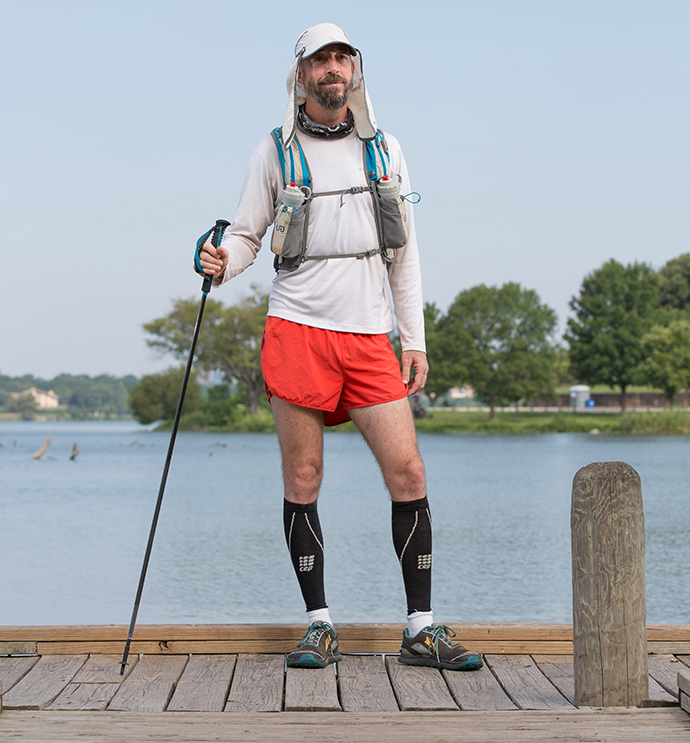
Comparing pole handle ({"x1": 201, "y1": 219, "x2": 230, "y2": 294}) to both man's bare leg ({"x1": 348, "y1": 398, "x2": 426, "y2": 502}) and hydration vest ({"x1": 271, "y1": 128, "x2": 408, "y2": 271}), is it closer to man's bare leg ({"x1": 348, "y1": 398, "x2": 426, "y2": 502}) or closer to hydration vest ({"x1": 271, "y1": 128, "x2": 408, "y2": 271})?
A: hydration vest ({"x1": 271, "y1": 128, "x2": 408, "y2": 271})

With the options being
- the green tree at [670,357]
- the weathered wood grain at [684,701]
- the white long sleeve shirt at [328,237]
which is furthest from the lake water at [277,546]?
the green tree at [670,357]

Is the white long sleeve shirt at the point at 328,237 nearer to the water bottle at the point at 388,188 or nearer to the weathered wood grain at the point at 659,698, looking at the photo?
the water bottle at the point at 388,188

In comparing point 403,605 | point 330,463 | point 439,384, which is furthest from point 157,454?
point 403,605

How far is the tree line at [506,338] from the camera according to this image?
5919 centimetres

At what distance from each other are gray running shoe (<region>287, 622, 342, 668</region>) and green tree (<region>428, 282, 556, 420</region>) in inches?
2235

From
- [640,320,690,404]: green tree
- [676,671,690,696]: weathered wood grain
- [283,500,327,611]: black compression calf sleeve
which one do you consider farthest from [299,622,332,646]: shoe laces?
[640,320,690,404]: green tree

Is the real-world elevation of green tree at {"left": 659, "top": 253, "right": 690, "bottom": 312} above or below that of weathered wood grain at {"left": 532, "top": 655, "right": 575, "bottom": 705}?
above

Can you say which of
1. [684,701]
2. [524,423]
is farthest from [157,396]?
[684,701]

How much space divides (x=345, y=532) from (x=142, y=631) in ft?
35.4

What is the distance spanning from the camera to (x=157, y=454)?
4062 centimetres

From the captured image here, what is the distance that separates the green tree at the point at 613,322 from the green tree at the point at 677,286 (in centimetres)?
845

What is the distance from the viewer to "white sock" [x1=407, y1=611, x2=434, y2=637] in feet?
10.5

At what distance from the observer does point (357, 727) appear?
2504 millimetres

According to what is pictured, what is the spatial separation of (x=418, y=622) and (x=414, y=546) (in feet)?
0.86
